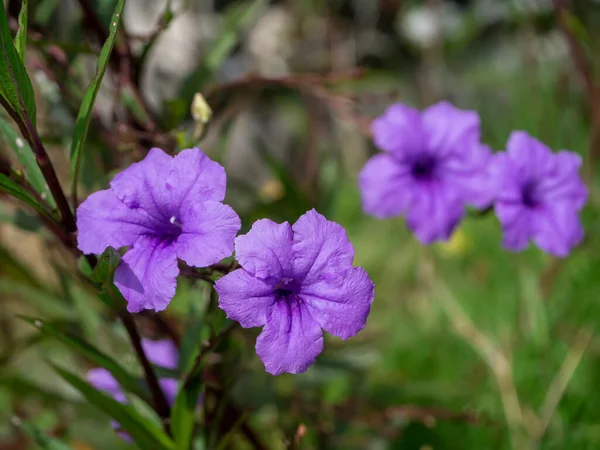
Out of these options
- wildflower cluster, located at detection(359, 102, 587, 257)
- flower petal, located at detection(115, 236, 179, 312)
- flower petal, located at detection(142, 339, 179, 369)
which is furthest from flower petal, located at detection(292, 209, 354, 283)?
flower petal, located at detection(142, 339, 179, 369)

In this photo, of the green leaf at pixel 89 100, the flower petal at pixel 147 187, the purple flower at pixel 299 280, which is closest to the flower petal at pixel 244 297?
the purple flower at pixel 299 280

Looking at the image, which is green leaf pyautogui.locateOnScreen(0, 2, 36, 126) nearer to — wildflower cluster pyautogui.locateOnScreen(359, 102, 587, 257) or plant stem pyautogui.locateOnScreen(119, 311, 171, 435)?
plant stem pyautogui.locateOnScreen(119, 311, 171, 435)

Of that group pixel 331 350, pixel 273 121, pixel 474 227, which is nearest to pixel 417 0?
pixel 273 121

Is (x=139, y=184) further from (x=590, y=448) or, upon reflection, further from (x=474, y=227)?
(x=474, y=227)

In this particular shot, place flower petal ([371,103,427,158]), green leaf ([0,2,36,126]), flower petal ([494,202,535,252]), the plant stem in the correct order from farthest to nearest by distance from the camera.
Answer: flower petal ([371,103,427,158]) → flower petal ([494,202,535,252]) → the plant stem → green leaf ([0,2,36,126])

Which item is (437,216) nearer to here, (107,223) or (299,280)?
(299,280)

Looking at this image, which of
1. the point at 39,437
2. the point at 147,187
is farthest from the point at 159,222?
the point at 39,437
